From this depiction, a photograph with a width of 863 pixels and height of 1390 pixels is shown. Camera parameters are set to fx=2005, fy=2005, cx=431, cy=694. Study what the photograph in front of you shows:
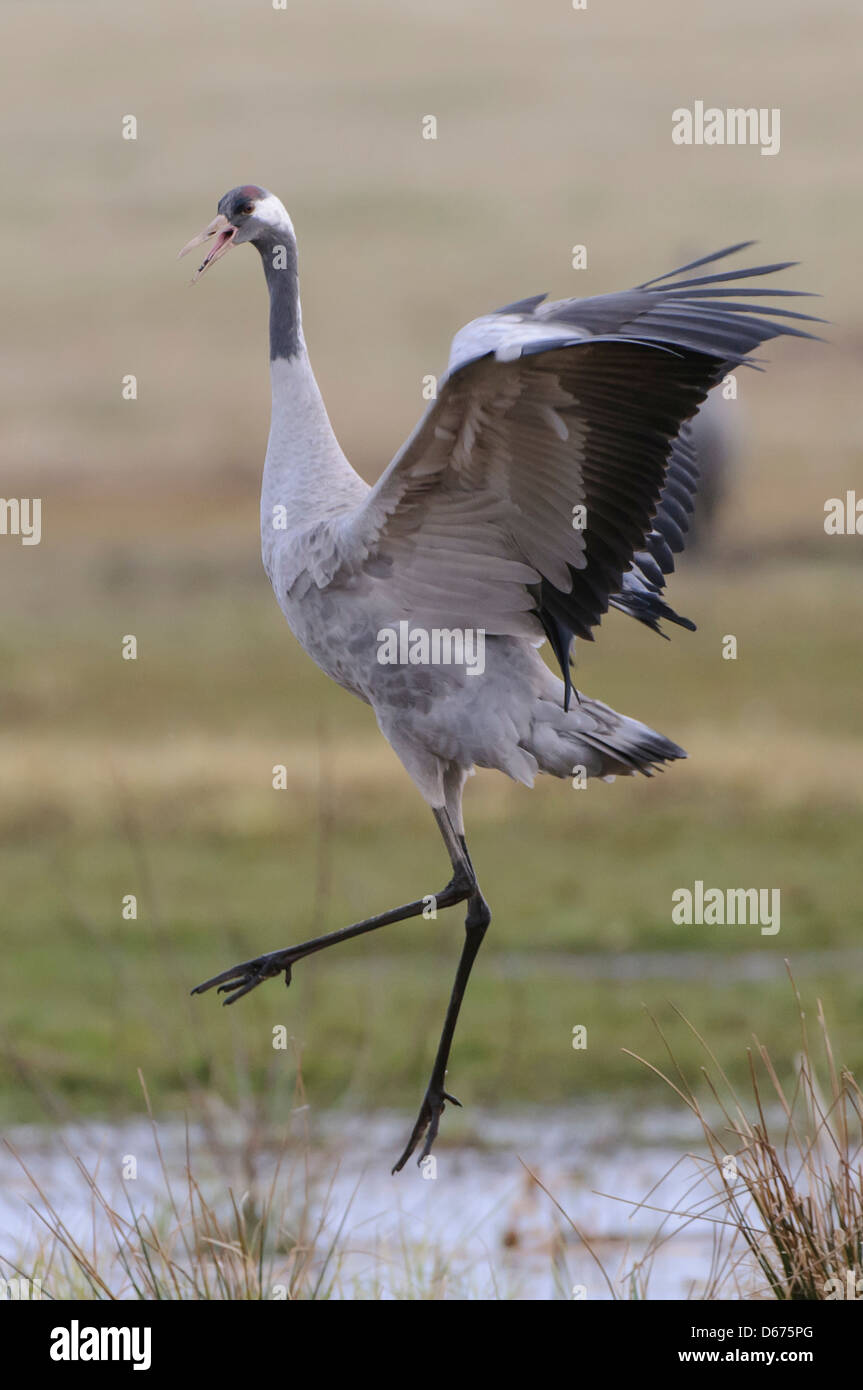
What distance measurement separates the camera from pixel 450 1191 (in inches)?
382

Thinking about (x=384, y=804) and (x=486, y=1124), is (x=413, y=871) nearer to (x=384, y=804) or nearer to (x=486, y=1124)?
(x=384, y=804)

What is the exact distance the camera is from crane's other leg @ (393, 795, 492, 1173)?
475 cm

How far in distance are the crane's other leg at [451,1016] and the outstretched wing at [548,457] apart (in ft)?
2.37

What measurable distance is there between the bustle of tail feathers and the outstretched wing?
8.5 inches

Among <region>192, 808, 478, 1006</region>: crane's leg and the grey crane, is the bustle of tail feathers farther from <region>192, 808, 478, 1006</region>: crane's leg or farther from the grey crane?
<region>192, 808, 478, 1006</region>: crane's leg

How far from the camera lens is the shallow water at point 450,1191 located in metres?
6.48

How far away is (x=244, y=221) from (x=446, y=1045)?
2.06 meters
